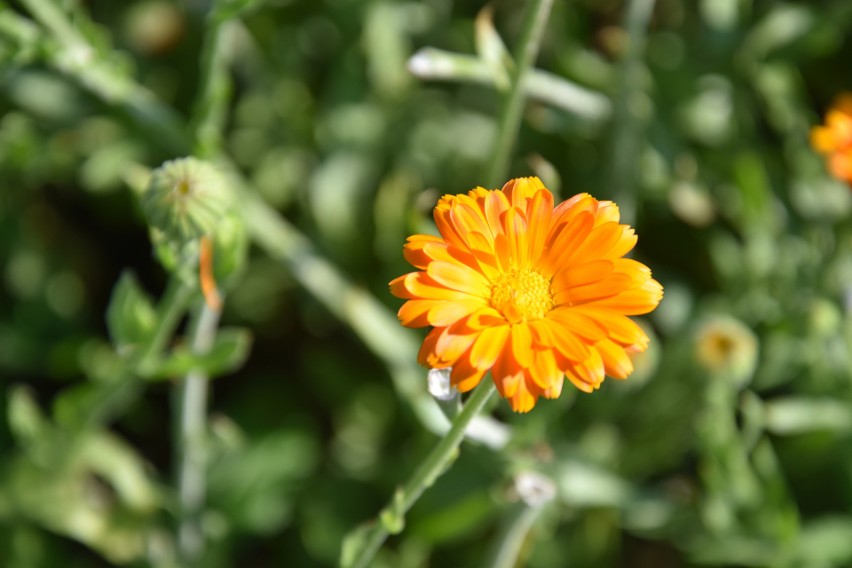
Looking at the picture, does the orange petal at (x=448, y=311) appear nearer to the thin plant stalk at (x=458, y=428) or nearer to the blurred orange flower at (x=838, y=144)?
the thin plant stalk at (x=458, y=428)

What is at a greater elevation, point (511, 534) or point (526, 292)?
point (526, 292)

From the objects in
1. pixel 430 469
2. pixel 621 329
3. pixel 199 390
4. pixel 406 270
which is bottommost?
pixel 199 390

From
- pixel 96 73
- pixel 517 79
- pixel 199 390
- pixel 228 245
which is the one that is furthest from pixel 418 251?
pixel 96 73

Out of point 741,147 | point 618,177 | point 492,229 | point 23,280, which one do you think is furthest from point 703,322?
point 23,280

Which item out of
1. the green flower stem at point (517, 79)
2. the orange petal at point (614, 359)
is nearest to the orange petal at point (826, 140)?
the green flower stem at point (517, 79)

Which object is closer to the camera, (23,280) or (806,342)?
(806,342)

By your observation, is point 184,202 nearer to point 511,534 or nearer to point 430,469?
point 430,469

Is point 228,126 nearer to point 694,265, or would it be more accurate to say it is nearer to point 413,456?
point 413,456
